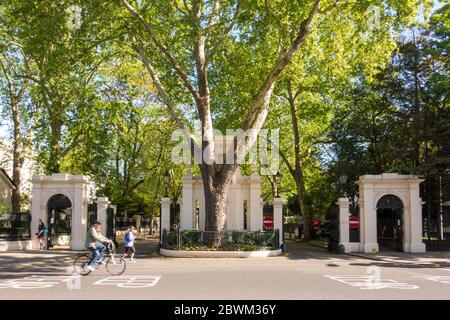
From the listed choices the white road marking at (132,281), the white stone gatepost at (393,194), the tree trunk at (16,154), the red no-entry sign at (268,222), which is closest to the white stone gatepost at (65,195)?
the red no-entry sign at (268,222)

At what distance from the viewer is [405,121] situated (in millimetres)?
28562

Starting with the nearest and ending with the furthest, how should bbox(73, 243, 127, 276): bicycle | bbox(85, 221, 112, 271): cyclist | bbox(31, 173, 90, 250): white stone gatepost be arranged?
1. bbox(85, 221, 112, 271): cyclist
2. bbox(73, 243, 127, 276): bicycle
3. bbox(31, 173, 90, 250): white stone gatepost

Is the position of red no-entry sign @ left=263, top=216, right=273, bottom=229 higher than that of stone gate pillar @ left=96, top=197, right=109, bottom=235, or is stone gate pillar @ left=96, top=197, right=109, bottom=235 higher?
stone gate pillar @ left=96, top=197, right=109, bottom=235

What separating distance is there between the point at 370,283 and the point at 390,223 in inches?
627

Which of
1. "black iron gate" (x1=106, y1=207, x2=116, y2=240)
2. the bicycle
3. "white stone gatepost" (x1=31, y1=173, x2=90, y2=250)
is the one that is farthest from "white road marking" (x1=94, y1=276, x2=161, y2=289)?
"black iron gate" (x1=106, y1=207, x2=116, y2=240)

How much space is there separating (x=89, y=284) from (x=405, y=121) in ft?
70.9

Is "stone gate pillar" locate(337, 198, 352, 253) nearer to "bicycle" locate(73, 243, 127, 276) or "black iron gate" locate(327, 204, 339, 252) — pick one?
"black iron gate" locate(327, 204, 339, 252)

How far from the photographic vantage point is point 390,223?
28.3m

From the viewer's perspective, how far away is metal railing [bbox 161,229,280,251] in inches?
910

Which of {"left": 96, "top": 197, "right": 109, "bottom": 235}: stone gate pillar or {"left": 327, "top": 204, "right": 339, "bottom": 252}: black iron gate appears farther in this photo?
{"left": 96, "top": 197, "right": 109, "bottom": 235}: stone gate pillar

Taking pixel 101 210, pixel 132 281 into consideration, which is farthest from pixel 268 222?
pixel 132 281

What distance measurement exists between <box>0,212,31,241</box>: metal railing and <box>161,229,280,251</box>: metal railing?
8.10 metres
